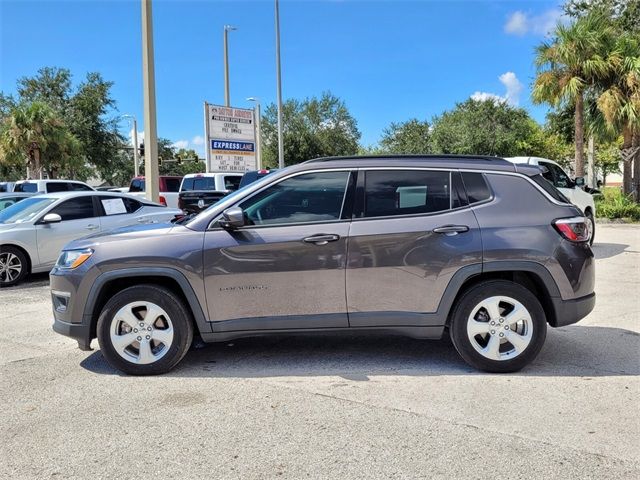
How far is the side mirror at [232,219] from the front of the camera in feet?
14.7

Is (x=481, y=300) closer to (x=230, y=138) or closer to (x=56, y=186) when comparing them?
(x=230, y=138)

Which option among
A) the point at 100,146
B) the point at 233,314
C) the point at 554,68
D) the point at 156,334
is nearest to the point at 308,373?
the point at 233,314

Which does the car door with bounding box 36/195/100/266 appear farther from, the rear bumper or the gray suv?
the rear bumper

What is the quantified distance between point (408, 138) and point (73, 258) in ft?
152

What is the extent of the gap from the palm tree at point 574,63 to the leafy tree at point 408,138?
2575 centimetres

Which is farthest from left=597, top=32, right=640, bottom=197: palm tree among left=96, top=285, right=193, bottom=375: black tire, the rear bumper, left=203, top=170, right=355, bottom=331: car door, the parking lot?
left=96, top=285, right=193, bottom=375: black tire

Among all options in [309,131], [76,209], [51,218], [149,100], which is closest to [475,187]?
[51,218]

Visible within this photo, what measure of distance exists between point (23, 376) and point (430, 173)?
390cm

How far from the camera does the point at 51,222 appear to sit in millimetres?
9570

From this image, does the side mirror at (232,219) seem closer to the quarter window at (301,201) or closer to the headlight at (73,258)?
the quarter window at (301,201)

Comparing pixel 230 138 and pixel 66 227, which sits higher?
pixel 230 138

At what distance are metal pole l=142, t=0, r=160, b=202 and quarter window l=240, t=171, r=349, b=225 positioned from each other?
892cm

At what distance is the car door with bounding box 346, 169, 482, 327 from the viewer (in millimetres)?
4547

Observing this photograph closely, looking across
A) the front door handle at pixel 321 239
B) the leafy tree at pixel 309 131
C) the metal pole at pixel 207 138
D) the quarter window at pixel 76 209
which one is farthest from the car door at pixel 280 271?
the leafy tree at pixel 309 131
